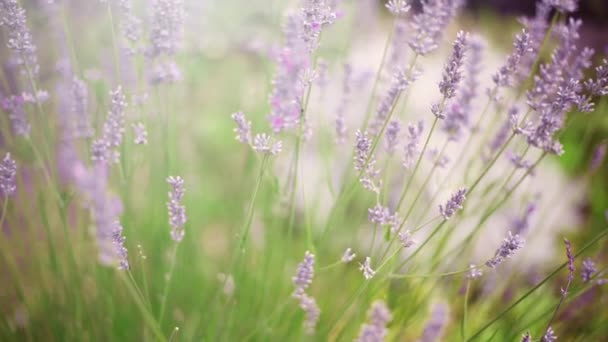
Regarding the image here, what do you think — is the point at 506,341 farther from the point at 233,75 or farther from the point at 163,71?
the point at 233,75

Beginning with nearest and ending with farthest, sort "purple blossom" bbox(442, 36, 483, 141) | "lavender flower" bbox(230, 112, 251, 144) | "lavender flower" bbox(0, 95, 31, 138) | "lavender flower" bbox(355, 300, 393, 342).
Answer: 1. "lavender flower" bbox(355, 300, 393, 342)
2. "lavender flower" bbox(230, 112, 251, 144)
3. "lavender flower" bbox(0, 95, 31, 138)
4. "purple blossom" bbox(442, 36, 483, 141)

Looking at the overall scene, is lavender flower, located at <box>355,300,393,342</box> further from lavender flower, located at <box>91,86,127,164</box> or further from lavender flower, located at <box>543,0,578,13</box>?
lavender flower, located at <box>543,0,578,13</box>

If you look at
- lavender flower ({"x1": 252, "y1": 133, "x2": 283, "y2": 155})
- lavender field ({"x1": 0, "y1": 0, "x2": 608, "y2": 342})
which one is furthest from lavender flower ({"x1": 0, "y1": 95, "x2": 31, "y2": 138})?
lavender flower ({"x1": 252, "y1": 133, "x2": 283, "y2": 155})

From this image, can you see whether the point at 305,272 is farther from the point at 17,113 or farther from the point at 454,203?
the point at 17,113

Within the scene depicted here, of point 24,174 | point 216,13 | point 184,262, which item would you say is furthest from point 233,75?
point 184,262

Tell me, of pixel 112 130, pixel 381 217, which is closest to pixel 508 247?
pixel 381 217

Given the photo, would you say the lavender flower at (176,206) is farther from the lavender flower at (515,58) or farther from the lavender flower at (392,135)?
the lavender flower at (515,58)
